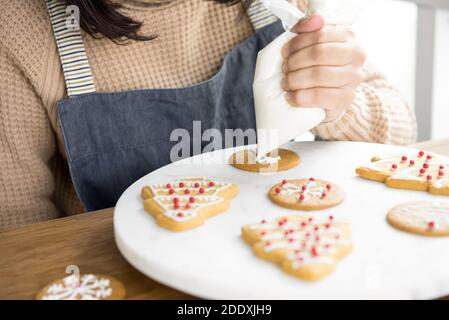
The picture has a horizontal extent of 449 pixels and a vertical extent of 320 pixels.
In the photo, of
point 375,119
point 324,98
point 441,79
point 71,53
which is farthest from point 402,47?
point 71,53

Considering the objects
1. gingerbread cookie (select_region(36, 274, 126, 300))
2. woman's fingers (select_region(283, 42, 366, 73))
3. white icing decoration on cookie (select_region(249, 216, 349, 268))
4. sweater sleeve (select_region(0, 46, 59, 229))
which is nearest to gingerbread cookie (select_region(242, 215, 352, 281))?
white icing decoration on cookie (select_region(249, 216, 349, 268))

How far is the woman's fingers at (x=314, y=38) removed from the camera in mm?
668

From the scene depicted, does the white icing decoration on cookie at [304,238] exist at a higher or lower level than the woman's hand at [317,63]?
lower

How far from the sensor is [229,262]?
0.44 meters

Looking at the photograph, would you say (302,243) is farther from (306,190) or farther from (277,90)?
(277,90)

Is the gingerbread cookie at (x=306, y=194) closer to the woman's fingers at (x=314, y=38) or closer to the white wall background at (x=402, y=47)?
the woman's fingers at (x=314, y=38)

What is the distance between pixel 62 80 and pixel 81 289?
1.46 feet

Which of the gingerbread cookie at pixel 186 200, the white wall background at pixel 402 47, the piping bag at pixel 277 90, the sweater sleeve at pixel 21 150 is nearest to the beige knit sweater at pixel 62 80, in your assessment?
the sweater sleeve at pixel 21 150

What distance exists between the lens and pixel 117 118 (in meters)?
0.83

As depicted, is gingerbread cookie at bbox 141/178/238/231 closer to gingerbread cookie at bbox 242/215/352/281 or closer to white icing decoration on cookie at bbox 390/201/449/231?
gingerbread cookie at bbox 242/215/352/281

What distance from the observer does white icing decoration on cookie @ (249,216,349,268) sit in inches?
17.1

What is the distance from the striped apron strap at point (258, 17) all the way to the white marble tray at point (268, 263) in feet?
1.40

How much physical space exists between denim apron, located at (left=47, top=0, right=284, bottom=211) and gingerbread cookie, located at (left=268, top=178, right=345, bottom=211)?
32 centimetres

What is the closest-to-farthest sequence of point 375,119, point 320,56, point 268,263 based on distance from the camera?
1. point 268,263
2. point 320,56
3. point 375,119
